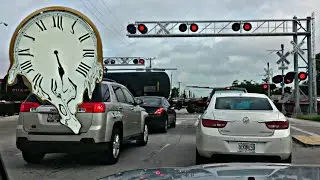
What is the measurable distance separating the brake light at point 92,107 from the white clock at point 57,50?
0.74m

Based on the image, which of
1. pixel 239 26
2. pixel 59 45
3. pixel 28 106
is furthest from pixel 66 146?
pixel 239 26

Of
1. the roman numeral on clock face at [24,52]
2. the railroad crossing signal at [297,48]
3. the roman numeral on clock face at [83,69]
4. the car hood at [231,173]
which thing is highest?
the railroad crossing signal at [297,48]

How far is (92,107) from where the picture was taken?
8.95 meters

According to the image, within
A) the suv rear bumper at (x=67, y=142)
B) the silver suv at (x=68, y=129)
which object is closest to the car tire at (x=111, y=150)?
the silver suv at (x=68, y=129)

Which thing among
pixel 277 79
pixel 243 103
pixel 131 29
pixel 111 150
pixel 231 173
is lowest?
pixel 111 150

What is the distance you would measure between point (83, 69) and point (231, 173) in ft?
22.6

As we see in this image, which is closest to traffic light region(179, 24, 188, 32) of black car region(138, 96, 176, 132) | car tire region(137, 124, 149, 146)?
black car region(138, 96, 176, 132)

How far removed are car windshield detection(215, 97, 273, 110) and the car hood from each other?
192 inches

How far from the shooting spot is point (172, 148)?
12297 mm

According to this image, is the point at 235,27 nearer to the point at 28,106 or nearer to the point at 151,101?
the point at 151,101

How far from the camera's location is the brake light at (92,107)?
8914 millimetres

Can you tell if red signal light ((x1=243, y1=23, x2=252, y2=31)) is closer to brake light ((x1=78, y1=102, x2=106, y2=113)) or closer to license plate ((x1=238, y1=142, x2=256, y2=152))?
brake light ((x1=78, y1=102, x2=106, y2=113))

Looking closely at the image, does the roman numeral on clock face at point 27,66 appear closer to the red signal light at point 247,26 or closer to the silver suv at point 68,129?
the silver suv at point 68,129

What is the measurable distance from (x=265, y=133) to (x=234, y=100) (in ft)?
3.70
